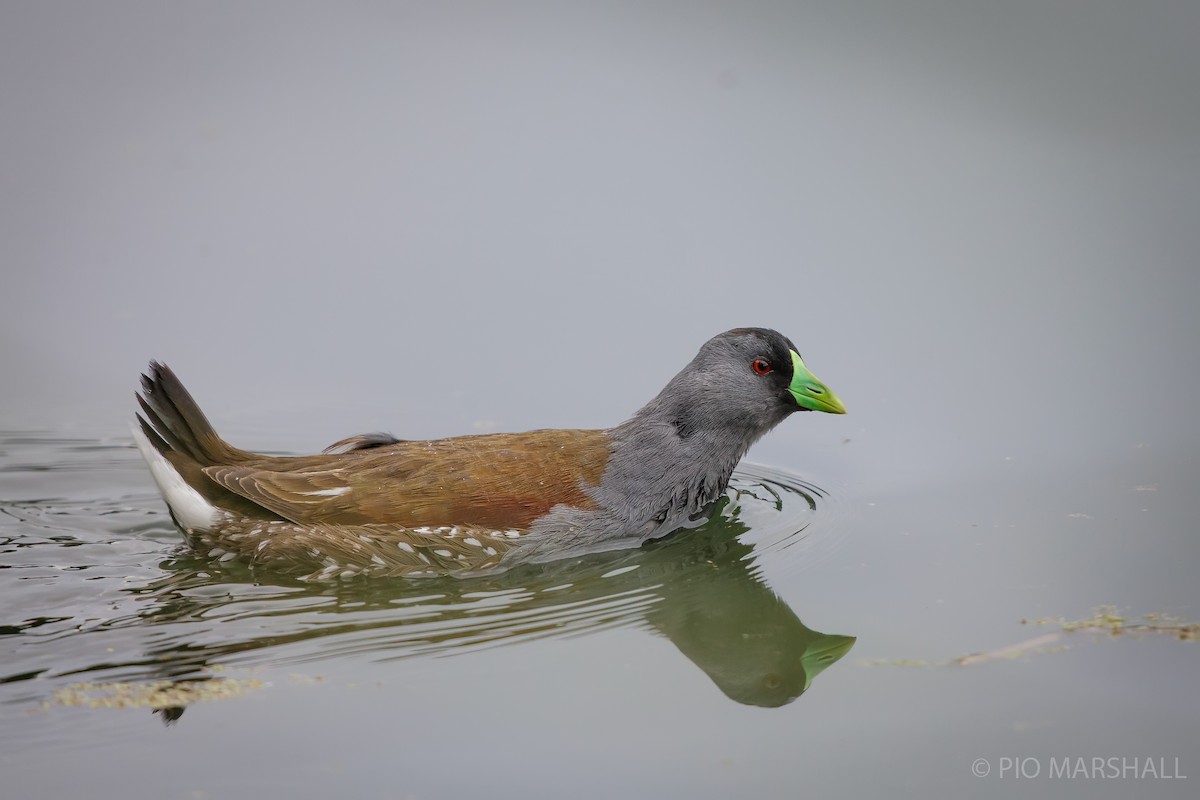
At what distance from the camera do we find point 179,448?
23.4 ft

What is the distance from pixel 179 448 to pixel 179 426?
0.41ft

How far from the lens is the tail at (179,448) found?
6941 mm

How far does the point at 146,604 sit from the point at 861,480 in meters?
4.07

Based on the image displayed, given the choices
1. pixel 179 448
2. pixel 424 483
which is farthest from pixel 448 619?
pixel 179 448

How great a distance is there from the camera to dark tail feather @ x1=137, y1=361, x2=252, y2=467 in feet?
22.9

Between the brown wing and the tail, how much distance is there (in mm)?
117

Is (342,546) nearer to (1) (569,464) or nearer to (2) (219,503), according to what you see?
(2) (219,503)

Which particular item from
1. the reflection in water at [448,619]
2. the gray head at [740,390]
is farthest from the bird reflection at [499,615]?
the gray head at [740,390]

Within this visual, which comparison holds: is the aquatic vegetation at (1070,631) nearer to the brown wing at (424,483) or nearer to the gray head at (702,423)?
the gray head at (702,423)

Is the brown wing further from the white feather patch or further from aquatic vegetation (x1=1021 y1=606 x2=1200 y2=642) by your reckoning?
aquatic vegetation (x1=1021 y1=606 x2=1200 y2=642)

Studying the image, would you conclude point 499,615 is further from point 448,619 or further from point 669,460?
point 669,460

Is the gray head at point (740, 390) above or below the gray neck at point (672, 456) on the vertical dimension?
above

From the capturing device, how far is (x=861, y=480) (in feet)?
26.1

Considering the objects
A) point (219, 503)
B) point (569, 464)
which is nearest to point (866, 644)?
point (569, 464)
